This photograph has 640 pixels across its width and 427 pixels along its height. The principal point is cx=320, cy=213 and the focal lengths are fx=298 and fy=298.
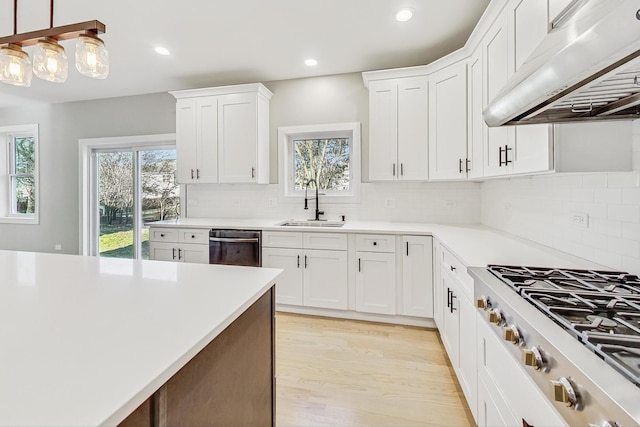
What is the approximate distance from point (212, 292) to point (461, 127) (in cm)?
245

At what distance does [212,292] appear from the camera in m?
1.01

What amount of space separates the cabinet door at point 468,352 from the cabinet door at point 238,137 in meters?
2.50

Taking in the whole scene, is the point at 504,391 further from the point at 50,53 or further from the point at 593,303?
the point at 50,53

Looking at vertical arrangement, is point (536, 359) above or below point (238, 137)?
below

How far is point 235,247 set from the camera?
3.00 m

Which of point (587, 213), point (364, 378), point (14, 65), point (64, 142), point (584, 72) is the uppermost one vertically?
point (64, 142)

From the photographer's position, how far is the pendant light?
129cm

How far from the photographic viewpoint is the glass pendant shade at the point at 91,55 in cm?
133

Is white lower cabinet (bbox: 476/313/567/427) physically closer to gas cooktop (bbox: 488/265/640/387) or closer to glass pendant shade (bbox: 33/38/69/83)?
gas cooktop (bbox: 488/265/640/387)

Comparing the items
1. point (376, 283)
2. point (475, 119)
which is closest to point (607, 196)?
point (475, 119)

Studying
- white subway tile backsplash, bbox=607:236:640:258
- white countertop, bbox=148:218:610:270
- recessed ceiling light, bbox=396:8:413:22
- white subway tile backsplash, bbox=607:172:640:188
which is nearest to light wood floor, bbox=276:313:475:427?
white countertop, bbox=148:218:610:270

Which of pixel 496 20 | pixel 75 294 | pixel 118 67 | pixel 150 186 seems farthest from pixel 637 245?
pixel 150 186

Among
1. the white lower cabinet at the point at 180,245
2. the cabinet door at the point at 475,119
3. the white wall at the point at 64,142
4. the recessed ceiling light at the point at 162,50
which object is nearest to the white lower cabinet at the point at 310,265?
the white lower cabinet at the point at 180,245

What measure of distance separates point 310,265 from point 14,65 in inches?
91.6
